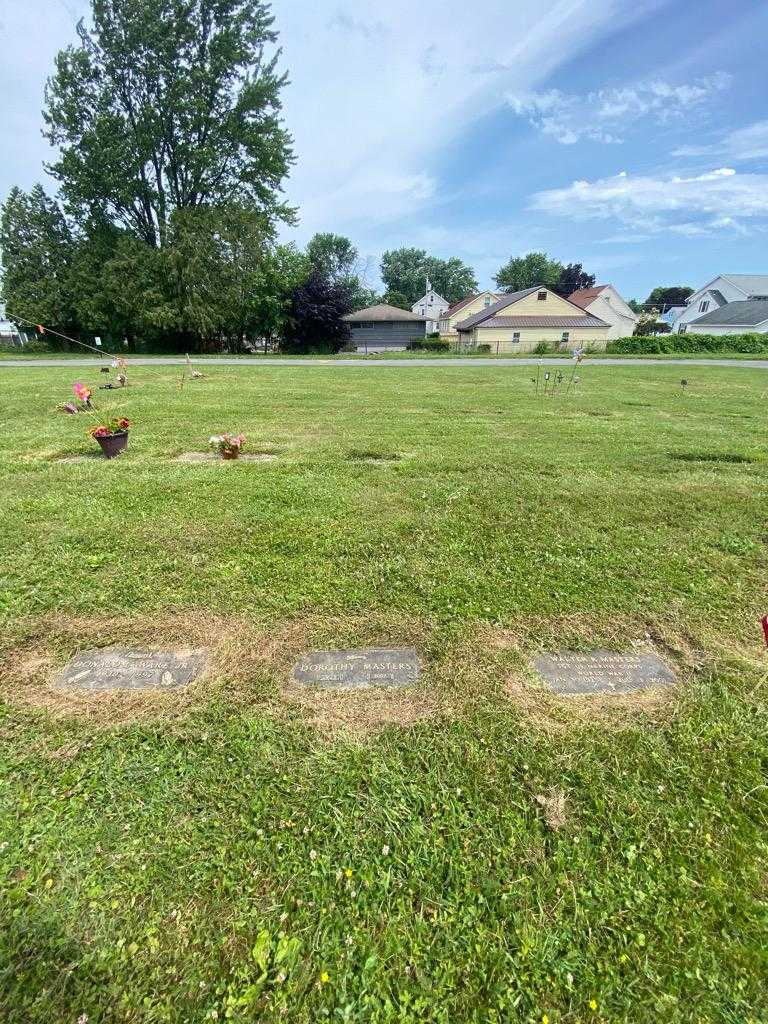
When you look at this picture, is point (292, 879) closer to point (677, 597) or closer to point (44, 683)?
point (44, 683)

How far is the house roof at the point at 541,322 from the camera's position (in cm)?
3600

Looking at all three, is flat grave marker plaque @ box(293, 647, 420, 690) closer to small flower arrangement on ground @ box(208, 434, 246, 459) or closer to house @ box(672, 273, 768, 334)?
small flower arrangement on ground @ box(208, 434, 246, 459)

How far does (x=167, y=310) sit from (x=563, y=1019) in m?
28.4

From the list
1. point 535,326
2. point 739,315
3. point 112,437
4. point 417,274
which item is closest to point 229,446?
point 112,437

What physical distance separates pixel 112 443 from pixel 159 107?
1149 inches

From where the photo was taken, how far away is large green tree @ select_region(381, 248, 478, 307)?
71438 mm

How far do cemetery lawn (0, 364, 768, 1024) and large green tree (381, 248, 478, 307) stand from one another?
7414 cm

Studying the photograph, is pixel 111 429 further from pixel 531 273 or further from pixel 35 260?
pixel 531 273

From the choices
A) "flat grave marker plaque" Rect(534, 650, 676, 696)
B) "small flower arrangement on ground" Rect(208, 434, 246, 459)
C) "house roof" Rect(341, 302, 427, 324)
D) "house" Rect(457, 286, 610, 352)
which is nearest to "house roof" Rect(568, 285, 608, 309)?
"house" Rect(457, 286, 610, 352)

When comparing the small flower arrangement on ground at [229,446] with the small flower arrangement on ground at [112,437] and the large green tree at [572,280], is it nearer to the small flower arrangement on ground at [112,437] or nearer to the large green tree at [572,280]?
the small flower arrangement on ground at [112,437]

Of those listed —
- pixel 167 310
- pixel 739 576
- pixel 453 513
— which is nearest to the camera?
pixel 739 576

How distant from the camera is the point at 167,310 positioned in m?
23.9

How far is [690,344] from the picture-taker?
3144 centimetres

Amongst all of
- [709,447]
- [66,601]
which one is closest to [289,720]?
[66,601]
